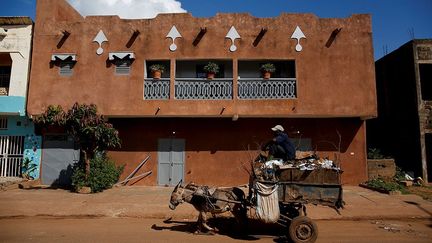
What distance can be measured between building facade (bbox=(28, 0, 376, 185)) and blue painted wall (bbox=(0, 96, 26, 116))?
51 centimetres

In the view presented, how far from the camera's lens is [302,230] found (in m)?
6.03

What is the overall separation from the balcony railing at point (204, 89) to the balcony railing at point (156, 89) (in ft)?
1.62

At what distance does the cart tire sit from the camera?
234 inches

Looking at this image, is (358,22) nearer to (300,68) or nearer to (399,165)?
(300,68)

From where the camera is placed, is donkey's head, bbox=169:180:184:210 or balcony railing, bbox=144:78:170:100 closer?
donkey's head, bbox=169:180:184:210

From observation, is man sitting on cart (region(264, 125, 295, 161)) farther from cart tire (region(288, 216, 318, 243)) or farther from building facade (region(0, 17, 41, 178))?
building facade (region(0, 17, 41, 178))

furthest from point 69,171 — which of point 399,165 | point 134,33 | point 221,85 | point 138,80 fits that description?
point 399,165

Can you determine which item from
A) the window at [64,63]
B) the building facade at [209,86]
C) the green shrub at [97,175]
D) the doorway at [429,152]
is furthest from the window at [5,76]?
the doorway at [429,152]

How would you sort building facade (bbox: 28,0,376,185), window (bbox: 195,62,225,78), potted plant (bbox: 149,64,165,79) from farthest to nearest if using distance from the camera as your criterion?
window (bbox: 195,62,225,78) < potted plant (bbox: 149,64,165,79) < building facade (bbox: 28,0,376,185)

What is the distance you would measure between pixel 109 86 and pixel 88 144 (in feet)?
9.48

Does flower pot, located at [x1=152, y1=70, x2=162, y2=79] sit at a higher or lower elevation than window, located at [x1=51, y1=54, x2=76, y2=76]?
lower

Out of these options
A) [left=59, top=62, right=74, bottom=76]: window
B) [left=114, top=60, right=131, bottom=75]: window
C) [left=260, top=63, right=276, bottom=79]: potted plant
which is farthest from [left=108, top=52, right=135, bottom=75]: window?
[left=260, top=63, right=276, bottom=79]: potted plant

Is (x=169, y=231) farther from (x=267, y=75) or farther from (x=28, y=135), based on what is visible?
(x=28, y=135)

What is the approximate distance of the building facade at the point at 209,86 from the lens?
44.2 ft
